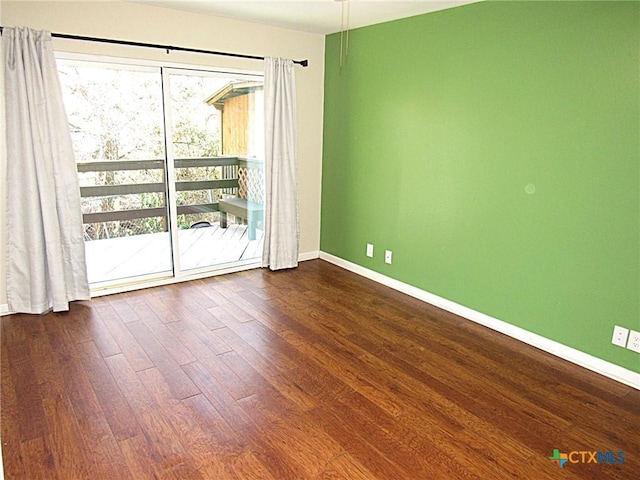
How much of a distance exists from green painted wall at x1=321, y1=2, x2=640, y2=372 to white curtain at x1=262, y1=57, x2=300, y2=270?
0.60m

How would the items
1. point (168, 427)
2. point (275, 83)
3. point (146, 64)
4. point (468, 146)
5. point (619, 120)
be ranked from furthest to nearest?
point (275, 83) → point (146, 64) → point (468, 146) → point (619, 120) → point (168, 427)

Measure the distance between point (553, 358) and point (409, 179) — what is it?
71.1 inches

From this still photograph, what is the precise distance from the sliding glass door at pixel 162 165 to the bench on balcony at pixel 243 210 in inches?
0.4

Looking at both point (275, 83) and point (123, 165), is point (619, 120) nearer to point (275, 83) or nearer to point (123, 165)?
point (275, 83)

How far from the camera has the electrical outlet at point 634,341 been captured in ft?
8.75

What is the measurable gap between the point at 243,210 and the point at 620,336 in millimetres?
3408

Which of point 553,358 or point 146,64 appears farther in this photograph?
point 146,64

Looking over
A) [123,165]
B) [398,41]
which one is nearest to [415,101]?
[398,41]

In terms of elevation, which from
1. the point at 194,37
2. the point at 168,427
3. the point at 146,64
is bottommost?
the point at 168,427

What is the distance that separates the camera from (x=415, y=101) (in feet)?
12.6

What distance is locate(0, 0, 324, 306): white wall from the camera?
3347mm

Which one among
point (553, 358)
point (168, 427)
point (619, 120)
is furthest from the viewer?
point (553, 358)

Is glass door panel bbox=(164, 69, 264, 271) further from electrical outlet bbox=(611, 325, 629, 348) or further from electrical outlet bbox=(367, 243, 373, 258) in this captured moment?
electrical outlet bbox=(611, 325, 629, 348)

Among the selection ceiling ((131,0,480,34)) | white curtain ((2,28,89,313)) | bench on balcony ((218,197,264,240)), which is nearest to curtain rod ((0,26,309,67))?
white curtain ((2,28,89,313))
